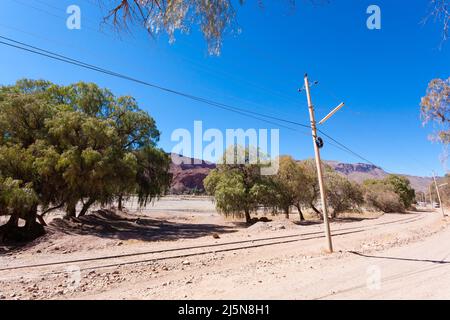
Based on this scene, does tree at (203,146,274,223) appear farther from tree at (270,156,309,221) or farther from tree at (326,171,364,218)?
tree at (326,171,364,218)

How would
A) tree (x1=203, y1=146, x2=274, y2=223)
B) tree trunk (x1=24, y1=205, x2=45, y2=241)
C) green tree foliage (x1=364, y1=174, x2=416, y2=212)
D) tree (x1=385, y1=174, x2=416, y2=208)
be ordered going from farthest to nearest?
1. tree (x1=385, y1=174, x2=416, y2=208)
2. green tree foliage (x1=364, y1=174, x2=416, y2=212)
3. tree (x1=203, y1=146, x2=274, y2=223)
4. tree trunk (x1=24, y1=205, x2=45, y2=241)

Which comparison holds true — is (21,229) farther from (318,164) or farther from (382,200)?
(382,200)

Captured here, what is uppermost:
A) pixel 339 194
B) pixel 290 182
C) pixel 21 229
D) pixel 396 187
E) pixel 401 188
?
pixel 396 187

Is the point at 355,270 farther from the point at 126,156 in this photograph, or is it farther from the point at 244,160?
the point at 244,160

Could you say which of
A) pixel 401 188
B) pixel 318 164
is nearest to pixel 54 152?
pixel 318 164

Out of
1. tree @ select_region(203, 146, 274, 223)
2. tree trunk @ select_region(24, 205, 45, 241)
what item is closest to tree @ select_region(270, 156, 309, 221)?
tree @ select_region(203, 146, 274, 223)

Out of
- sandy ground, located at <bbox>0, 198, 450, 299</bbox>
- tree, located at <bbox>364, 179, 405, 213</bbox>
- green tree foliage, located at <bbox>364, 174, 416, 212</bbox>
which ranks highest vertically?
green tree foliage, located at <bbox>364, 174, 416, 212</bbox>

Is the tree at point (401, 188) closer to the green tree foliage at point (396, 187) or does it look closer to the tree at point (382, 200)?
the green tree foliage at point (396, 187)

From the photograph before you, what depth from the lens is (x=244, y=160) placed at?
29.1 m

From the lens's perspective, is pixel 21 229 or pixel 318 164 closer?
pixel 318 164

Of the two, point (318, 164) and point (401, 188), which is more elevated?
point (401, 188)

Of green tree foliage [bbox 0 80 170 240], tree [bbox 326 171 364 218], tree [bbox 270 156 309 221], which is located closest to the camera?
green tree foliage [bbox 0 80 170 240]
